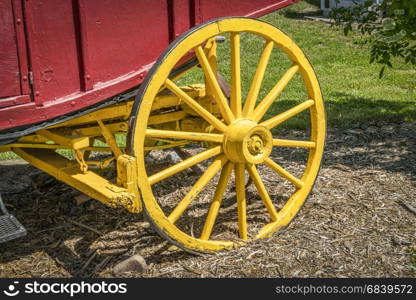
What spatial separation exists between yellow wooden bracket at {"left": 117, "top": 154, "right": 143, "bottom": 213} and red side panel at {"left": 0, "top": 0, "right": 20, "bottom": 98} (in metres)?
0.60

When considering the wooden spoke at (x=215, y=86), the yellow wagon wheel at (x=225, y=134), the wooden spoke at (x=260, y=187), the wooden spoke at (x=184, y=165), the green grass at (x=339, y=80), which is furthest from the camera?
the green grass at (x=339, y=80)

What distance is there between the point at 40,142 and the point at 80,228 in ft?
2.14

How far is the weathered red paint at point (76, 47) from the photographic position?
10.1 ft

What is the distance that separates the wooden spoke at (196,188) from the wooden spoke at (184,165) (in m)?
0.07

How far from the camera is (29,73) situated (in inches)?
123

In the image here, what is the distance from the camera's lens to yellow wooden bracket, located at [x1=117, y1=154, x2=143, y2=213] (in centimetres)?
307

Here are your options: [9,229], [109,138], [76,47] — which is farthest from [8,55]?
[9,229]

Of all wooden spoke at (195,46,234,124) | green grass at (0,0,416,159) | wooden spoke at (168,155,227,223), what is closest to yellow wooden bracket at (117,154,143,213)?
wooden spoke at (168,155,227,223)

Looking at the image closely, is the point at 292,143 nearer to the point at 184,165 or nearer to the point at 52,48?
the point at 184,165

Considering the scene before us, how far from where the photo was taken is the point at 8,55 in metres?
3.05

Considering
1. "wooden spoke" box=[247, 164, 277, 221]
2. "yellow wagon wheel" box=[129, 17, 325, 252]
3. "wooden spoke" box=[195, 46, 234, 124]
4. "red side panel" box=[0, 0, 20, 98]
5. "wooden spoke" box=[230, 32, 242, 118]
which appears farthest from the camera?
"wooden spoke" box=[247, 164, 277, 221]

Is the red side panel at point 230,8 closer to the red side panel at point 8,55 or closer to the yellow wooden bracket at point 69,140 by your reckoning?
the yellow wooden bracket at point 69,140

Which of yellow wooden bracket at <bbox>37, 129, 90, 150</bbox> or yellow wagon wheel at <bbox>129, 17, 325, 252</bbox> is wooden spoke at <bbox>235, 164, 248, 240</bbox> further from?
yellow wooden bracket at <bbox>37, 129, 90, 150</bbox>

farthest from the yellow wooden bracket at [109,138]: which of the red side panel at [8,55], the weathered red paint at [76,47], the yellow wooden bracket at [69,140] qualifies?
the red side panel at [8,55]
